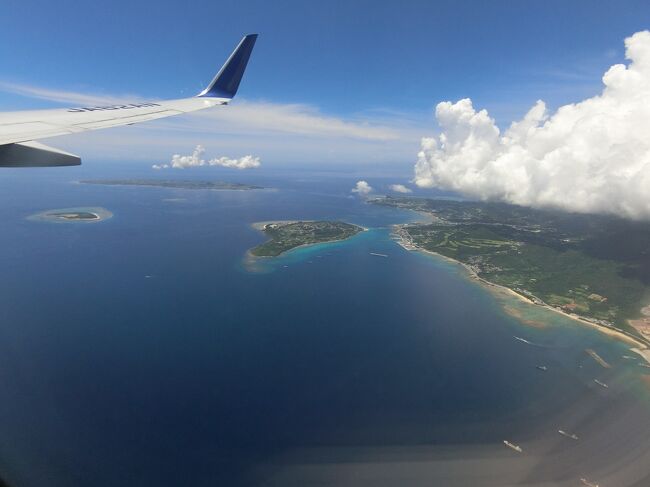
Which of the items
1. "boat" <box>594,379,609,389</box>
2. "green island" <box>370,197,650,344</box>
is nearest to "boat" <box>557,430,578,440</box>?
"boat" <box>594,379,609,389</box>

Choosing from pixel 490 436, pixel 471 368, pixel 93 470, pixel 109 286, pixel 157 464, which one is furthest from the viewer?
pixel 109 286

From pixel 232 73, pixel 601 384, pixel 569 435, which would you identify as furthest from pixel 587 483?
pixel 232 73

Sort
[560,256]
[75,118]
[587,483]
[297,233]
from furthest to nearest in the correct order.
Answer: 1. [297,233]
2. [560,256]
3. [587,483]
4. [75,118]

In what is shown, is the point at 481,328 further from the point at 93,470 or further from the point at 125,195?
the point at 125,195

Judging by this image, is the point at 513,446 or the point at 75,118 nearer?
the point at 75,118

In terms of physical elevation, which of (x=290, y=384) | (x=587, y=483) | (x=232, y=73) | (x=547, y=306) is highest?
(x=232, y=73)

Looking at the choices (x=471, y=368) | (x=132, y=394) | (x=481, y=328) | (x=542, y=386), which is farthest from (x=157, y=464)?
(x=481, y=328)

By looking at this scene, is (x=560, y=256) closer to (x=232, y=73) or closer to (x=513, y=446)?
(x=513, y=446)
